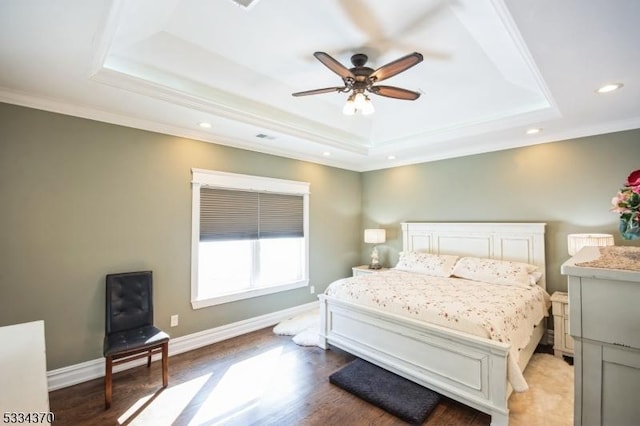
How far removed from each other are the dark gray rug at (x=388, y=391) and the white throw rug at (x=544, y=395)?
615 mm

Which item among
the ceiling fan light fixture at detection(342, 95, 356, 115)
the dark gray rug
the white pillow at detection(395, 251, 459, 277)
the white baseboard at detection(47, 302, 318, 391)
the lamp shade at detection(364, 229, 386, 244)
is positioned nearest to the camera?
the dark gray rug

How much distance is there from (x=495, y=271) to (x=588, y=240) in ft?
3.05

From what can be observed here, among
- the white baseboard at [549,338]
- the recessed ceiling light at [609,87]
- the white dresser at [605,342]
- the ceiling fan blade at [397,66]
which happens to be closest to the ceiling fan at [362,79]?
the ceiling fan blade at [397,66]

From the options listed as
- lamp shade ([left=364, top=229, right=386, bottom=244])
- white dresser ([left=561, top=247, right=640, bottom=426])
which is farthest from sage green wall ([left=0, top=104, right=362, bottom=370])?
white dresser ([left=561, top=247, right=640, bottom=426])

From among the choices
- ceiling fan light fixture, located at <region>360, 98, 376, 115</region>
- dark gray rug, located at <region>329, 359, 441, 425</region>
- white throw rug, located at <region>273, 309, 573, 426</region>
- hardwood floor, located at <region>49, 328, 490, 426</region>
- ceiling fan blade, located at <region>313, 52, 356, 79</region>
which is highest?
ceiling fan blade, located at <region>313, 52, 356, 79</region>

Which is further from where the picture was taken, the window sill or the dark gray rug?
the window sill

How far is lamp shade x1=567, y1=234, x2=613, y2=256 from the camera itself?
292 centimetres

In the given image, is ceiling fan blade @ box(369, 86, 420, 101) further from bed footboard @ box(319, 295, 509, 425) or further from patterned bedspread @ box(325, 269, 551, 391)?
bed footboard @ box(319, 295, 509, 425)

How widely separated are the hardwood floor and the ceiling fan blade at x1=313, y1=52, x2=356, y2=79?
103 inches

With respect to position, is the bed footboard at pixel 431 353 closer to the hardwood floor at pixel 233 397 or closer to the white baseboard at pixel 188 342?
the hardwood floor at pixel 233 397

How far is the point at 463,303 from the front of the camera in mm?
2613

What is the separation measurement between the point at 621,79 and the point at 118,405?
474 cm

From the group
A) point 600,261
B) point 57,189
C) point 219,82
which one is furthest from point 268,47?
point 600,261

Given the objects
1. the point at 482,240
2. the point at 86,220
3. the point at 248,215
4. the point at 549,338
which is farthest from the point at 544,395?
the point at 86,220
